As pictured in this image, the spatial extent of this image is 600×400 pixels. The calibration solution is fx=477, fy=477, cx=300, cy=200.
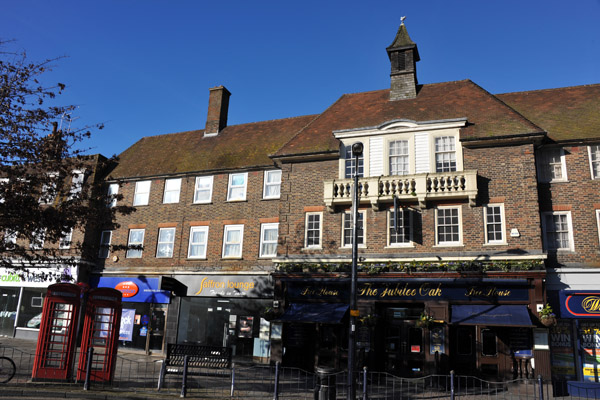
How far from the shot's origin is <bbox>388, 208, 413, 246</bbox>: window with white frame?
18797mm

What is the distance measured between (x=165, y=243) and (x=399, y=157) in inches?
493

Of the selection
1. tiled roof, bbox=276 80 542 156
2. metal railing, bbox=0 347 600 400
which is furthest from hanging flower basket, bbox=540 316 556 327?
tiled roof, bbox=276 80 542 156

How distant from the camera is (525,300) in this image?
654 inches

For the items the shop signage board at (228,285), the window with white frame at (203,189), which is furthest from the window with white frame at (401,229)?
the window with white frame at (203,189)

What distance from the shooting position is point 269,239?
22.1 m

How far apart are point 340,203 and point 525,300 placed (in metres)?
Result: 7.66

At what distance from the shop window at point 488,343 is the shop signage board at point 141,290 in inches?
556

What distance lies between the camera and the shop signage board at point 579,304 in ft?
53.5

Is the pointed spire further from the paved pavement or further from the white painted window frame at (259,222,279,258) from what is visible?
the paved pavement

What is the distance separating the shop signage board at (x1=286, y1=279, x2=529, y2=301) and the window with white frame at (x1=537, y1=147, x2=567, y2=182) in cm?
463

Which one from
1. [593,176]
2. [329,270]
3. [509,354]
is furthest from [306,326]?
[593,176]

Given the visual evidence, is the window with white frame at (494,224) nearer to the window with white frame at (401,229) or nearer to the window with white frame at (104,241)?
the window with white frame at (401,229)

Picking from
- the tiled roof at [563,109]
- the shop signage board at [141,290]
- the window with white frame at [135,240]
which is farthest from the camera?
the window with white frame at [135,240]

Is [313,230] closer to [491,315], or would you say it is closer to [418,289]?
[418,289]
